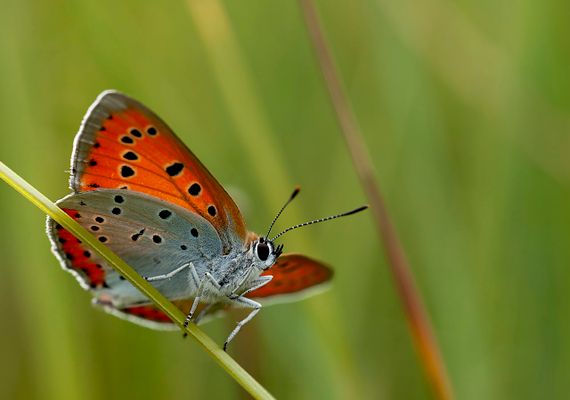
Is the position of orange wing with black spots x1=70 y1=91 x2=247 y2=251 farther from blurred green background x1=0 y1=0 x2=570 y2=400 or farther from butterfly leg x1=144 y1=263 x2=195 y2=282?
blurred green background x1=0 y1=0 x2=570 y2=400

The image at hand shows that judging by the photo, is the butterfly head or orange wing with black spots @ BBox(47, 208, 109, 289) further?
the butterfly head

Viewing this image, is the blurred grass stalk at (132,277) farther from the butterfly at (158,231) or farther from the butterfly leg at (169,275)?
the butterfly leg at (169,275)

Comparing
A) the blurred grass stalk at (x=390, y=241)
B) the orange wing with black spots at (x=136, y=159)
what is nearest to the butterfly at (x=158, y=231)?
the orange wing with black spots at (x=136, y=159)

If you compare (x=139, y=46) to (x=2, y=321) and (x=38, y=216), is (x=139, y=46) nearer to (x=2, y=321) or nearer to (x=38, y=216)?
(x=38, y=216)

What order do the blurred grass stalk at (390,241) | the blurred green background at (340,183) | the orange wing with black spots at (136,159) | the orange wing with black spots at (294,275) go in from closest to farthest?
the orange wing with black spots at (136,159)
the orange wing with black spots at (294,275)
the blurred grass stalk at (390,241)
the blurred green background at (340,183)

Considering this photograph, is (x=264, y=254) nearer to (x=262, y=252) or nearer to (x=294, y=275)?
(x=262, y=252)

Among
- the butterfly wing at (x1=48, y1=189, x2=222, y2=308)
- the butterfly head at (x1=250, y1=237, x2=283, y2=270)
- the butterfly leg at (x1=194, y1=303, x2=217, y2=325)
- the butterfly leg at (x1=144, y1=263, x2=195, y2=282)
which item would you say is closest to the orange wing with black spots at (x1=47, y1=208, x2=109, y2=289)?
the butterfly wing at (x1=48, y1=189, x2=222, y2=308)

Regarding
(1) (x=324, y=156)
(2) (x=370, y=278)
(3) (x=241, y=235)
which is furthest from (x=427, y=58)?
(3) (x=241, y=235)
